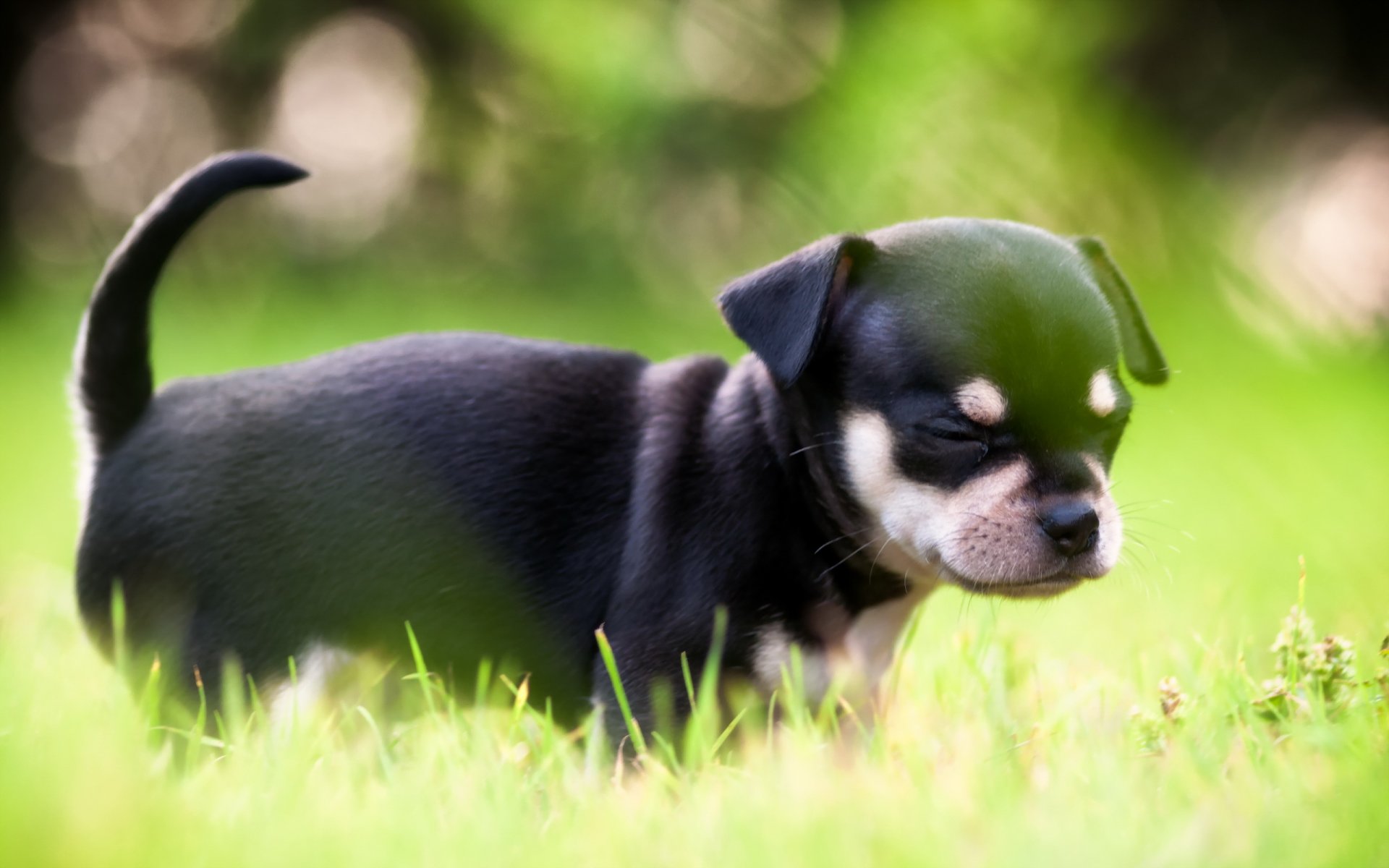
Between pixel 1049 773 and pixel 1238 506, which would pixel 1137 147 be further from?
pixel 1049 773

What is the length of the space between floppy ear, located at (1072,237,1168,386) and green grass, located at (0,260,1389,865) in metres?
0.37

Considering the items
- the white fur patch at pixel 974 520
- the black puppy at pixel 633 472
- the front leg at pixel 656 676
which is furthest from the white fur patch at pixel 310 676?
the white fur patch at pixel 974 520

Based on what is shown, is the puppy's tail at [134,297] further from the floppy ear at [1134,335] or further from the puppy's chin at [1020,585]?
the floppy ear at [1134,335]

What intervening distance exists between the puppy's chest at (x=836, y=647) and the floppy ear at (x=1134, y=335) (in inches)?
28.4

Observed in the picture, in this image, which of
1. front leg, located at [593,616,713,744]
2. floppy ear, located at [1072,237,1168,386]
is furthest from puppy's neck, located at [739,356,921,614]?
floppy ear, located at [1072,237,1168,386]

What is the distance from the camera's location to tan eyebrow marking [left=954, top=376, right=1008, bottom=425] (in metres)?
2.51

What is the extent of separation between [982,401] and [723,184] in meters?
7.12

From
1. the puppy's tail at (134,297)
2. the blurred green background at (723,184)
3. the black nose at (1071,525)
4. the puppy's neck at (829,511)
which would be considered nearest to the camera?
the black nose at (1071,525)

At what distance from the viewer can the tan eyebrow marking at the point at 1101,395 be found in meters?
2.59

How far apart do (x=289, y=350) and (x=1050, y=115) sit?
5.19 m

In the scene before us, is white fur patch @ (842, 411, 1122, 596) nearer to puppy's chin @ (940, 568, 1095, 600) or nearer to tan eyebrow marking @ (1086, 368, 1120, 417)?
puppy's chin @ (940, 568, 1095, 600)

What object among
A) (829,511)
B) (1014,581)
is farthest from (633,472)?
(1014,581)

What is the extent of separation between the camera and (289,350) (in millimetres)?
8516

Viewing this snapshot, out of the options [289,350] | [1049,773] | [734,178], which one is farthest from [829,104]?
[1049,773]
